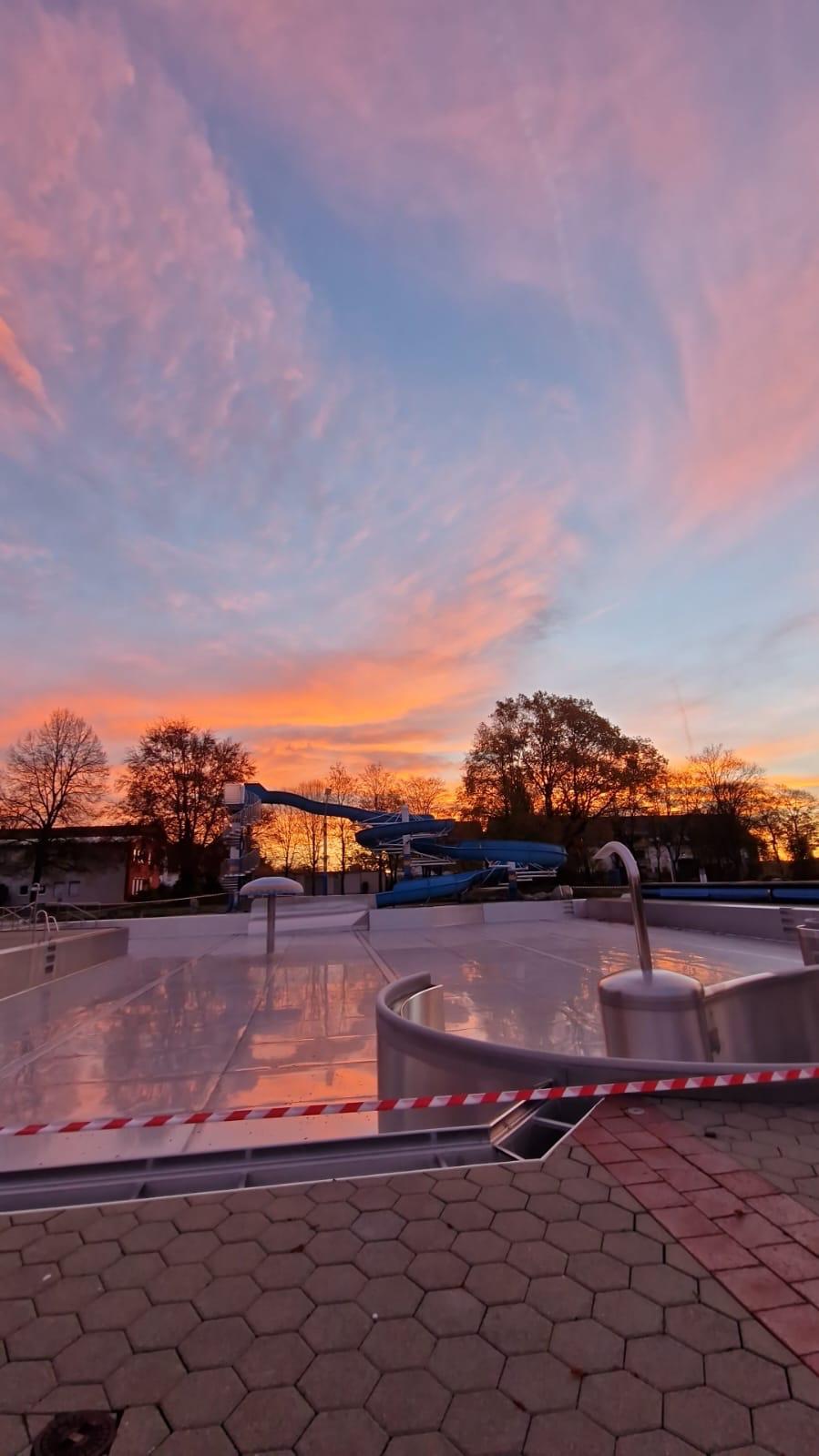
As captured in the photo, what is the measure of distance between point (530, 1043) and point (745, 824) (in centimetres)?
4250

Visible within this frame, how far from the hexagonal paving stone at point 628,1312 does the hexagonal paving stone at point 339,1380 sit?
75cm

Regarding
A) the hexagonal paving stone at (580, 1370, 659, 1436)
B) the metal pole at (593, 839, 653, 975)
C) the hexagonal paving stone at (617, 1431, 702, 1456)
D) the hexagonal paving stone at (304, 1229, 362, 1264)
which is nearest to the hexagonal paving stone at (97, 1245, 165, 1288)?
the hexagonal paving stone at (304, 1229, 362, 1264)

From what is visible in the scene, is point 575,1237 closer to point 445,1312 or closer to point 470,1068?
point 445,1312

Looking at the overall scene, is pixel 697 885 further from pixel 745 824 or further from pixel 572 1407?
pixel 572 1407

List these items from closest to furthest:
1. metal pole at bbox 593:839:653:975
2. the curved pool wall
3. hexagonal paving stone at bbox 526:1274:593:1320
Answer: hexagonal paving stone at bbox 526:1274:593:1320 < the curved pool wall < metal pole at bbox 593:839:653:975

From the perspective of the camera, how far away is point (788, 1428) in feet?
5.49

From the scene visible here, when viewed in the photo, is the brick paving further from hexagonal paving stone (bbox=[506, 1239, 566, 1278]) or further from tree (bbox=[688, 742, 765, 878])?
tree (bbox=[688, 742, 765, 878])

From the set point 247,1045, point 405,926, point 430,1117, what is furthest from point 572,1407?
point 405,926

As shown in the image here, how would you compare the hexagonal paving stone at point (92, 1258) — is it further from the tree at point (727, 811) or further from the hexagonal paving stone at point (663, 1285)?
the tree at point (727, 811)

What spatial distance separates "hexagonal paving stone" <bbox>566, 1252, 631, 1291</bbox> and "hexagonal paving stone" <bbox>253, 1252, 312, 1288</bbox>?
837 mm

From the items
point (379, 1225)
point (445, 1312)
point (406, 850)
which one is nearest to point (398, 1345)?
point (445, 1312)

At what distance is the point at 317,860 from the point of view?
157 feet

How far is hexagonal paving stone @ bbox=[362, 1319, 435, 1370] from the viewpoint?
195cm

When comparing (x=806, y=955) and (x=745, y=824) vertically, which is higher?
(x=745, y=824)
